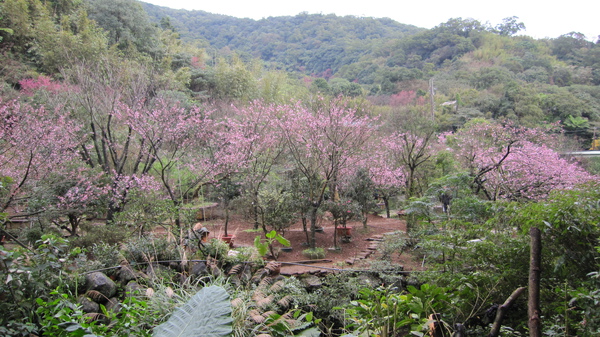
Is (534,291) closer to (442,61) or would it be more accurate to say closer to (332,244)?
(332,244)

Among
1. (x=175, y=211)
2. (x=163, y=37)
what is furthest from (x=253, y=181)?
(x=163, y=37)

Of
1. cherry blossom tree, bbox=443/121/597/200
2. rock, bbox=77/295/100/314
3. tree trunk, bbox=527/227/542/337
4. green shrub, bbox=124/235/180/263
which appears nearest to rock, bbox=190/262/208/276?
green shrub, bbox=124/235/180/263

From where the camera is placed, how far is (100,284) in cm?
395

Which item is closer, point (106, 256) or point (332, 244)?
point (106, 256)

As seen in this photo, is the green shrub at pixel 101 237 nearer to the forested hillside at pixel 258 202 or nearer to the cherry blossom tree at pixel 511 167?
the forested hillside at pixel 258 202

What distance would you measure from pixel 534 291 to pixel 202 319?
59.1 inches

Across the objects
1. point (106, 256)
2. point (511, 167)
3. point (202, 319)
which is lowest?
point (106, 256)

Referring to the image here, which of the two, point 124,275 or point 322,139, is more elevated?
point 322,139

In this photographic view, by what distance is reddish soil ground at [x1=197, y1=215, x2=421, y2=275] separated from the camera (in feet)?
21.1

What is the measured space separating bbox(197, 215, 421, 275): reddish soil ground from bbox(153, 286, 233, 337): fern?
3.70 metres

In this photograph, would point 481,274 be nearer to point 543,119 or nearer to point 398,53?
point 543,119

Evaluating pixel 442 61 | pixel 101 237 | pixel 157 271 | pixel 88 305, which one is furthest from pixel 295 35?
pixel 88 305

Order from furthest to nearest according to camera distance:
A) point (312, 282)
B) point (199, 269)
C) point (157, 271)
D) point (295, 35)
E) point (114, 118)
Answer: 1. point (295, 35)
2. point (114, 118)
3. point (312, 282)
4. point (199, 269)
5. point (157, 271)

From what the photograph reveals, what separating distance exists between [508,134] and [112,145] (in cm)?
Result: 1045
